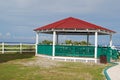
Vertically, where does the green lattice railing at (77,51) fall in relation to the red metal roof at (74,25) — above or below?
below

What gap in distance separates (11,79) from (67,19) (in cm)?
1773

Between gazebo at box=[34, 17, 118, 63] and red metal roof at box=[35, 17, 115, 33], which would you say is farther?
red metal roof at box=[35, 17, 115, 33]

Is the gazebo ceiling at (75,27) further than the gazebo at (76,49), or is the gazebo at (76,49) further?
the gazebo ceiling at (75,27)

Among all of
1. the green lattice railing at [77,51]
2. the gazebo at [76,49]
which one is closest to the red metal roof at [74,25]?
the gazebo at [76,49]

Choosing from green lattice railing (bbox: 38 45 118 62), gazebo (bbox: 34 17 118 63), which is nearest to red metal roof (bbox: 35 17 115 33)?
gazebo (bbox: 34 17 118 63)

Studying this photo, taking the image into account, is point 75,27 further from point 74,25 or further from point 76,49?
point 76,49

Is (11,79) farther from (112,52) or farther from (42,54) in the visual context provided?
(112,52)

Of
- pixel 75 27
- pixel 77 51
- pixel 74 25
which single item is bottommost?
pixel 77 51

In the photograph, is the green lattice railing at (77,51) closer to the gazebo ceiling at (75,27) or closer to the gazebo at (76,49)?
the gazebo at (76,49)

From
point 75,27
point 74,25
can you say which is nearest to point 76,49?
point 75,27

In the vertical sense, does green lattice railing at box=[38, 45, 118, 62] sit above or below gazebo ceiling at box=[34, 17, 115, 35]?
below

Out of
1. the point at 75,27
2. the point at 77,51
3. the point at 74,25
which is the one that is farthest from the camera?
the point at 74,25

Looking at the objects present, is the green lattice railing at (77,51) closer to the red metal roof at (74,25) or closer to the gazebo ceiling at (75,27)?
the gazebo ceiling at (75,27)

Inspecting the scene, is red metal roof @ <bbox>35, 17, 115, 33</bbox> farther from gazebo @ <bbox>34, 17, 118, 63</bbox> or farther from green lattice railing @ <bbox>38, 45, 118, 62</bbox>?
green lattice railing @ <bbox>38, 45, 118, 62</bbox>
